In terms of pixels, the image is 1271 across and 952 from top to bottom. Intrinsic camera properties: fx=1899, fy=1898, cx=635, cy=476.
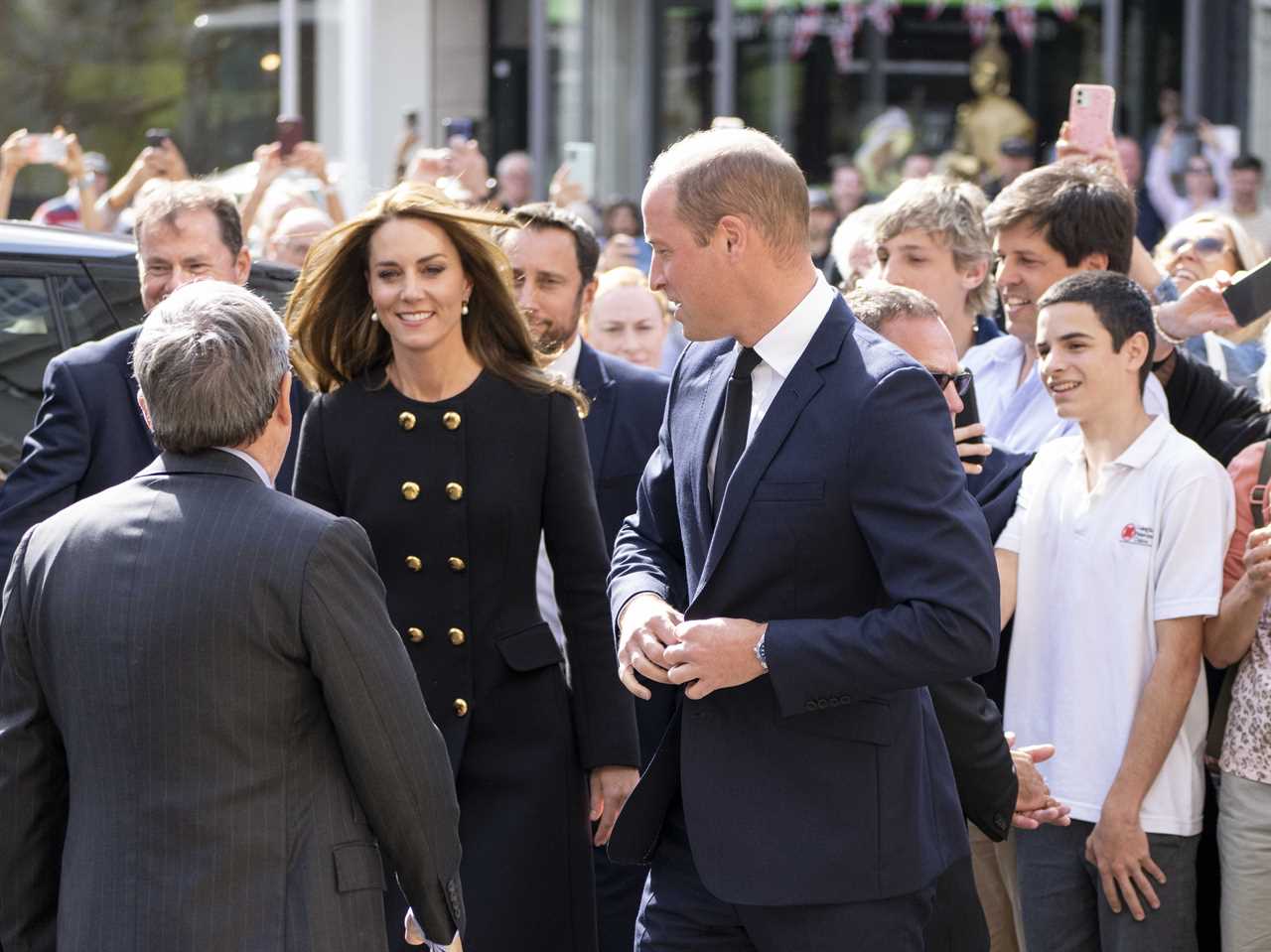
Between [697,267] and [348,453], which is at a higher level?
[697,267]

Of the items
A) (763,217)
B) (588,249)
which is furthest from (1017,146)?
(763,217)

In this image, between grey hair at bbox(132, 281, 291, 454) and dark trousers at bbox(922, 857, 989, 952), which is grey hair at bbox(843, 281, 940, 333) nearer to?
dark trousers at bbox(922, 857, 989, 952)

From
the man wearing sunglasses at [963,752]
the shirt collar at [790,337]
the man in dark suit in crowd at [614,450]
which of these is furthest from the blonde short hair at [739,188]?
the man in dark suit in crowd at [614,450]

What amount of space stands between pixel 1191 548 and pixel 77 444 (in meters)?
2.64

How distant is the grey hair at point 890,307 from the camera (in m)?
3.98

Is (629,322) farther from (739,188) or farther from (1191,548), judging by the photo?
(739,188)

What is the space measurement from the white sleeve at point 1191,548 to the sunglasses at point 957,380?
662 mm

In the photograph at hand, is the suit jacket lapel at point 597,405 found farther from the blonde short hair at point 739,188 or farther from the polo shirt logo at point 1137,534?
the blonde short hair at point 739,188

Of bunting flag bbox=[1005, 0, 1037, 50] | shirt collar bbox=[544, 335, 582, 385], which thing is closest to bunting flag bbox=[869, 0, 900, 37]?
bunting flag bbox=[1005, 0, 1037, 50]

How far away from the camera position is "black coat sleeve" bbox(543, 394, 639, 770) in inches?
175

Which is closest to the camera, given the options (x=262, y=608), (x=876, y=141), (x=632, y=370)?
(x=262, y=608)

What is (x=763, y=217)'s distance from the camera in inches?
130

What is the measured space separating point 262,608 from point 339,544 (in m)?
0.17

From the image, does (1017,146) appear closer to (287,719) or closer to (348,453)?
(348,453)
